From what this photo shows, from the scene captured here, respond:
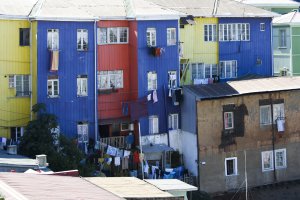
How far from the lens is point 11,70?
38562mm

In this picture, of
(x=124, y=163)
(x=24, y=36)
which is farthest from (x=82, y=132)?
(x=24, y=36)

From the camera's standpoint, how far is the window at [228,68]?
45781mm

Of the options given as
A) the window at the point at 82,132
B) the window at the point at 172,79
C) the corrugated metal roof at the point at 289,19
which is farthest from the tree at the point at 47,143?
the corrugated metal roof at the point at 289,19

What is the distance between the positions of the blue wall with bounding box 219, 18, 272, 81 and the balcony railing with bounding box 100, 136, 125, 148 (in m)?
8.32

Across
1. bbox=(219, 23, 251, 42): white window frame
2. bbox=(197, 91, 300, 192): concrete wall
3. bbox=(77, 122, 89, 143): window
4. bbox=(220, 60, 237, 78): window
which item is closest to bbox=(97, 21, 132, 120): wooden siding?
bbox=(77, 122, 89, 143): window

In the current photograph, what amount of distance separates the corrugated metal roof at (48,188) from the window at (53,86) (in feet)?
38.5

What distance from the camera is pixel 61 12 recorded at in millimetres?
39188

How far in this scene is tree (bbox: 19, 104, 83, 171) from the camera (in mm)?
36344

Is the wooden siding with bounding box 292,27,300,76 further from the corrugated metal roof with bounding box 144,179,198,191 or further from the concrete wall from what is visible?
the corrugated metal roof with bounding box 144,179,198,191

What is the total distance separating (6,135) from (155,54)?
27.3 ft

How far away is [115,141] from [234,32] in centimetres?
1015

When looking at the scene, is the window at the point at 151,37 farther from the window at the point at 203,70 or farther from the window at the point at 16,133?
the window at the point at 16,133

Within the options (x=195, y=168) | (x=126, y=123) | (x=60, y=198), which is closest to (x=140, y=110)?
(x=126, y=123)

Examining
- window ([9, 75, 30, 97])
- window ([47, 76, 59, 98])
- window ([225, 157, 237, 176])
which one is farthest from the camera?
window ([225, 157, 237, 176])
